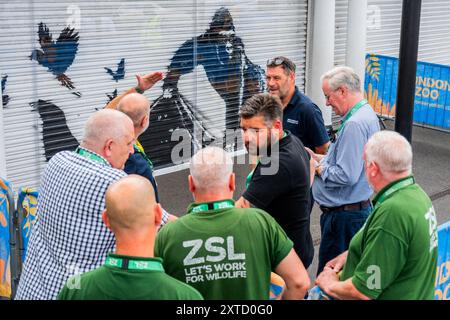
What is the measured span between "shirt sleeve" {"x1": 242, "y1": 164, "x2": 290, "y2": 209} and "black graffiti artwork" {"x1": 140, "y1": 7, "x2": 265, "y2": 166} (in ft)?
17.9

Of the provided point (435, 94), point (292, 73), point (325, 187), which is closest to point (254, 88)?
point (435, 94)

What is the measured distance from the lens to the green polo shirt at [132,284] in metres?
3.39

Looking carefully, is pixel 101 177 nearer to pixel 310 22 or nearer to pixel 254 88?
pixel 254 88

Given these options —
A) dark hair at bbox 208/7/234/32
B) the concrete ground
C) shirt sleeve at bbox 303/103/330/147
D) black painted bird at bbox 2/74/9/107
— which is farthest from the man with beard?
dark hair at bbox 208/7/234/32

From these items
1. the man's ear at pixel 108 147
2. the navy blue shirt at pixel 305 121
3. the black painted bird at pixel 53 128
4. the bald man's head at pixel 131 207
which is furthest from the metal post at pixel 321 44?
the bald man's head at pixel 131 207

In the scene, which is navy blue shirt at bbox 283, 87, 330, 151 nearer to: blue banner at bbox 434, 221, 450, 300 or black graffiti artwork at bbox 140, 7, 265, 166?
blue banner at bbox 434, 221, 450, 300

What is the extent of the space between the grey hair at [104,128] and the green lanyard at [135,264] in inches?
55.8

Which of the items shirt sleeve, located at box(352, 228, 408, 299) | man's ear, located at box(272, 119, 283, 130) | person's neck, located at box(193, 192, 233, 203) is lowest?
shirt sleeve, located at box(352, 228, 408, 299)

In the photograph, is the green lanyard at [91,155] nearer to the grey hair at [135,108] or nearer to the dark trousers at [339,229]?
the grey hair at [135,108]

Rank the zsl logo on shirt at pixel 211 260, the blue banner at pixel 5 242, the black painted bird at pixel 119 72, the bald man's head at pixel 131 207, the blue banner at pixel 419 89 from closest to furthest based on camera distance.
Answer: the bald man's head at pixel 131 207 → the zsl logo on shirt at pixel 211 260 → the blue banner at pixel 5 242 → the black painted bird at pixel 119 72 → the blue banner at pixel 419 89

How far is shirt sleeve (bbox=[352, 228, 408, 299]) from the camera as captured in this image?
13.3 feet

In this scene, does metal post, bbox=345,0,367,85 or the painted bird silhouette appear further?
metal post, bbox=345,0,367,85

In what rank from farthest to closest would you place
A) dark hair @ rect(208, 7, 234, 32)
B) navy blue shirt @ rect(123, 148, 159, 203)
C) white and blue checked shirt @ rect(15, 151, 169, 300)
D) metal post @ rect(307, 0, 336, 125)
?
metal post @ rect(307, 0, 336, 125), dark hair @ rect(208, 7, 234, 32), navy blue shirt @ rect(123, 148, 159, 203), white and blue checked shirt @ rect(15, 151, 169, 300)

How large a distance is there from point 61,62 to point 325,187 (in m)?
4.33
